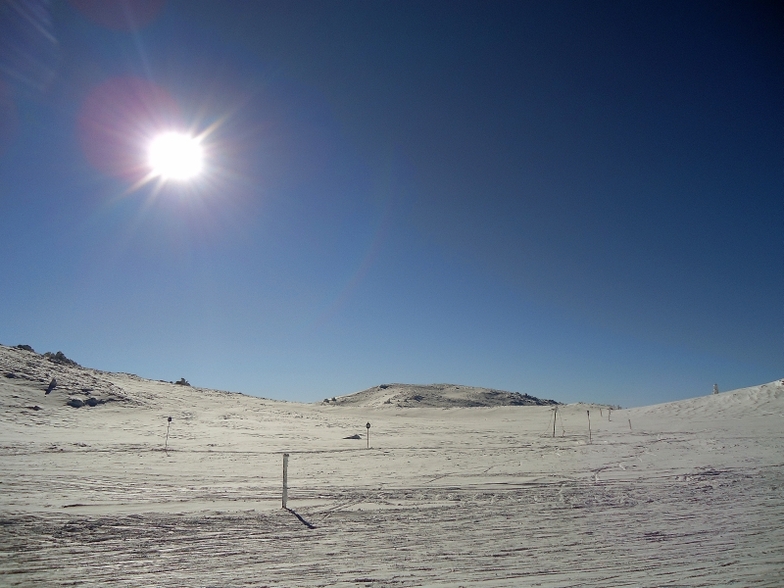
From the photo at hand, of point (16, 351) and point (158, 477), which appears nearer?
point (158, 477)

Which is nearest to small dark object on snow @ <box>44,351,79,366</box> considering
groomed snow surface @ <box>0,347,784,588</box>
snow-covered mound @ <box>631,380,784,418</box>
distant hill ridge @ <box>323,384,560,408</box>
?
groomed snow surface @ <box>0,347,784,588</box>

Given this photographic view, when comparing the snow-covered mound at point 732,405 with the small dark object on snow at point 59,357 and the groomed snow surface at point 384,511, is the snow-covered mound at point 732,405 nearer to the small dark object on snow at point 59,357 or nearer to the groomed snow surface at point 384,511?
the groomed snow surface at point 384,511

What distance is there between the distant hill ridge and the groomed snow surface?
29796mm

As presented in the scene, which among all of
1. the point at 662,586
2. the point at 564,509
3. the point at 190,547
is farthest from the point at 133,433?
the point at 662,586

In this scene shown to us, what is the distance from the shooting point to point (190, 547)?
21.4 ft

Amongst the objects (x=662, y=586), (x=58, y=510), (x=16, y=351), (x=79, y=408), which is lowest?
(x=662, y=586)

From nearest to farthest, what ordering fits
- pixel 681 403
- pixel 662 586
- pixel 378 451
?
pixel 662 586
pixel 378 451
pixel 681 403

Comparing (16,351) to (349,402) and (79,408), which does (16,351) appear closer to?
(79,408)

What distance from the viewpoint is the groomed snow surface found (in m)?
5.85

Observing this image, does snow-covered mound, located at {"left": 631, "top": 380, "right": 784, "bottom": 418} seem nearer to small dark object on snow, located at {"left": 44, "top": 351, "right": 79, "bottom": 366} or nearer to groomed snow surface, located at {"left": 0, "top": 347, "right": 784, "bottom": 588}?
groomed snow surface, located at {"left": 0, "top": 347, "right": 784, "bottom": 588}

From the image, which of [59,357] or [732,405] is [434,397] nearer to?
[732,405]

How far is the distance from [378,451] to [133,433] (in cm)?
1092

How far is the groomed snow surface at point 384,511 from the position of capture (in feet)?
19.2

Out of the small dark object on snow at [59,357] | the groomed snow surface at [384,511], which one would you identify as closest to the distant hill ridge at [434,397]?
the small dark object on snow at [59,357]
